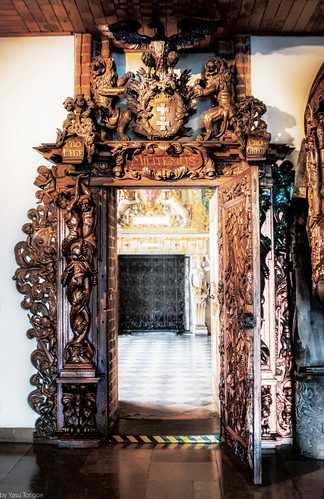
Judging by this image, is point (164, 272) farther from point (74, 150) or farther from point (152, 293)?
point (74, 150)

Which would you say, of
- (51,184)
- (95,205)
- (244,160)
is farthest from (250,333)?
(51,184)

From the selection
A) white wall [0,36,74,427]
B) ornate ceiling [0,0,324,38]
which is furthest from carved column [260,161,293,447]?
white wall [0,36,74,427]

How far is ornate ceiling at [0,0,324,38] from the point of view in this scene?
4363 mm

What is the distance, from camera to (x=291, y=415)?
4.54 meters

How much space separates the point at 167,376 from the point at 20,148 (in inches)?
169

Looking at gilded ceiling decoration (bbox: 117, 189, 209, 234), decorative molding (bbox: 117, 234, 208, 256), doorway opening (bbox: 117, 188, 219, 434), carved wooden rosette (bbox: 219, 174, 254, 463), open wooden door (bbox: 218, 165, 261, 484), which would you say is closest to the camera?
open wooden door (bbox: 218, 165, 261, 484)

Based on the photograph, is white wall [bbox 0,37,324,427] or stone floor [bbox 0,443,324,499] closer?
stone floor [bbox 0,443,324,499]

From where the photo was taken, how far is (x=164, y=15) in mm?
4562

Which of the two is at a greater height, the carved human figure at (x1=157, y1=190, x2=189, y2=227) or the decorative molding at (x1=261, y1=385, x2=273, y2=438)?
the carved human figure at (x1=157, y1=190, x2=189, y2=227)

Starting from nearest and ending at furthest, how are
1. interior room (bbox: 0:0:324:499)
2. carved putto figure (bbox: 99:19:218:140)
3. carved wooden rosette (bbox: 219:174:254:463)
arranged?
carved wooden rosette (bbox: 219:174:254:463)
interior room (bbox: 0:0:324:499)
carved putto figure (bbox: 99:19:218:140)

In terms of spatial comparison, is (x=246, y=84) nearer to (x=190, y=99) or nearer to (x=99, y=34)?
(x=190, y=99)

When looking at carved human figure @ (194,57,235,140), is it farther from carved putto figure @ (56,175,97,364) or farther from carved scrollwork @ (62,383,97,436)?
carved scrollwork @ (62,383,97,436)

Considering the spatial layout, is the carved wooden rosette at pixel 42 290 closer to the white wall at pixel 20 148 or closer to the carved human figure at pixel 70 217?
the white wall at pixel 20 148

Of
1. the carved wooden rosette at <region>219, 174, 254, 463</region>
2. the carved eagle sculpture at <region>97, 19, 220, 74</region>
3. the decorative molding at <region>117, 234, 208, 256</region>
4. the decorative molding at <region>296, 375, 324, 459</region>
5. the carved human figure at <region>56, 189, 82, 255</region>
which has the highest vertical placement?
the carved eagle sculpture at <region>97, 19, 220, 74</region>
